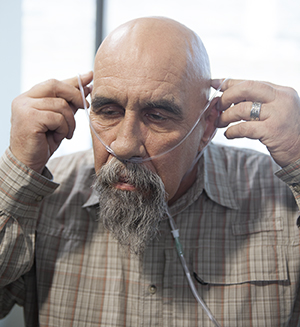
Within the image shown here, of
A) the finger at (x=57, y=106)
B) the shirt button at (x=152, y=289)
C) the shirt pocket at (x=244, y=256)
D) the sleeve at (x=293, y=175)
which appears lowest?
the shirt button at (x=152, y=289)

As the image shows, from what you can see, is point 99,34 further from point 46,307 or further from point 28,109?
point 46,307

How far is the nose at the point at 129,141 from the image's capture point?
1216 millimetres

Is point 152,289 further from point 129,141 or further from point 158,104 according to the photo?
point 158,104

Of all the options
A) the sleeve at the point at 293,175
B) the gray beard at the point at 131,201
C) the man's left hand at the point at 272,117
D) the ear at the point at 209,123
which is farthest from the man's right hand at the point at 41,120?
the sleeve at the point at 293,175

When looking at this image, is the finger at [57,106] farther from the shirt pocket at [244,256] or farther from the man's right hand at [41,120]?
the shirt pocket at [244,256]

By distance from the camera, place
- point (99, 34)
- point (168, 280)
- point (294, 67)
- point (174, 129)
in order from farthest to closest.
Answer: point (99, 34)
point (294, 67)
point (168, 280)
point (174, 129)

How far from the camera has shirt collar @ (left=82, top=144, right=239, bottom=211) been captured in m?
1.54

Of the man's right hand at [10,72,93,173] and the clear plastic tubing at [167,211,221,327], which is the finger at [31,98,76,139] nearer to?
the man's right hand at [10,72,93,173]

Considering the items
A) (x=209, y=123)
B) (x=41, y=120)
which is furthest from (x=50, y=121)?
(x=209, y=123)

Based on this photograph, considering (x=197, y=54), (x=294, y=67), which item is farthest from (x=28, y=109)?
(x=294, y=67)

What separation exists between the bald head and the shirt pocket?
0.62m

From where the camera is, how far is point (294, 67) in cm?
225

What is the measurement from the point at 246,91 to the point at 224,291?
763mm

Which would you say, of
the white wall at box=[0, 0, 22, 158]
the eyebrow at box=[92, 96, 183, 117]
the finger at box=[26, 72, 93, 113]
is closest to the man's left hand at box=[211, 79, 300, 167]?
the eyebrow at box=[92, 96, 183, 117]
